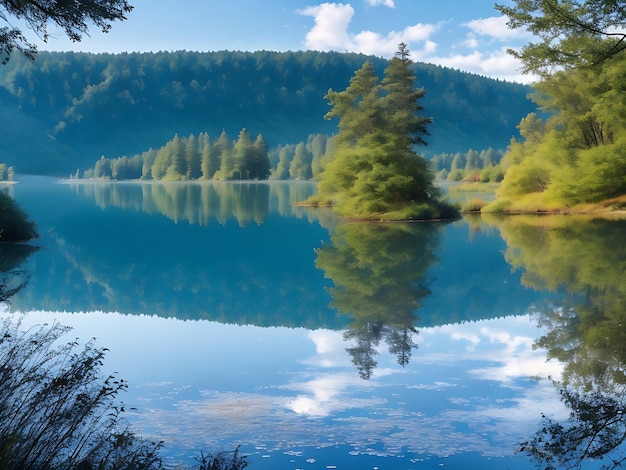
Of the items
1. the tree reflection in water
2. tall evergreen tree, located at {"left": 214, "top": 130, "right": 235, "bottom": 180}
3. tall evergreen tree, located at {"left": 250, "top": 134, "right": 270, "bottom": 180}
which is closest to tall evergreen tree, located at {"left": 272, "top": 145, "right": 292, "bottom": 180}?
tall evergreen tree, located at {"left": 250, "top": 134, "right": 270, "bottom": 180}

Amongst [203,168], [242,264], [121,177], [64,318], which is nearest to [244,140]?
[203,168]

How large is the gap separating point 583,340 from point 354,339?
4.10 meters

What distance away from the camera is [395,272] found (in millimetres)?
22250

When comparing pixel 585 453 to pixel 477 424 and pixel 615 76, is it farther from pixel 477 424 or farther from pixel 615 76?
pixel 615 76

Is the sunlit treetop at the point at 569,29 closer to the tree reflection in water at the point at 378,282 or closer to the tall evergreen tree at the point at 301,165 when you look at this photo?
the tree reflection in water at the point at 378,282

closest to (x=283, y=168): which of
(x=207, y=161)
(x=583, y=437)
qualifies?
(x=207, y=161)

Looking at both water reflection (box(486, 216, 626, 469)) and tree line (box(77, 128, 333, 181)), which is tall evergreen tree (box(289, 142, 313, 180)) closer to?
tree line (box(77, 128, 333, 181))

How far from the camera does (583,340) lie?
42.2 feet

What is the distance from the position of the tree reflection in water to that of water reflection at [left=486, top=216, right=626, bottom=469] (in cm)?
274

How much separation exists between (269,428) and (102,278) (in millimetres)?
15540

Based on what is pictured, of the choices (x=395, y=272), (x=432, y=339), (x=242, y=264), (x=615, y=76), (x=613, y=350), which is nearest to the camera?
(x=613, y=350)

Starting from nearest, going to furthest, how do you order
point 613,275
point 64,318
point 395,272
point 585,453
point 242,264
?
point 585,453 < point 64,318 < point 613,275 < point 395,272 < point 242,264

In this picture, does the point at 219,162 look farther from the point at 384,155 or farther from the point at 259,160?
the point at 384,155

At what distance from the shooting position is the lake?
8500mm
